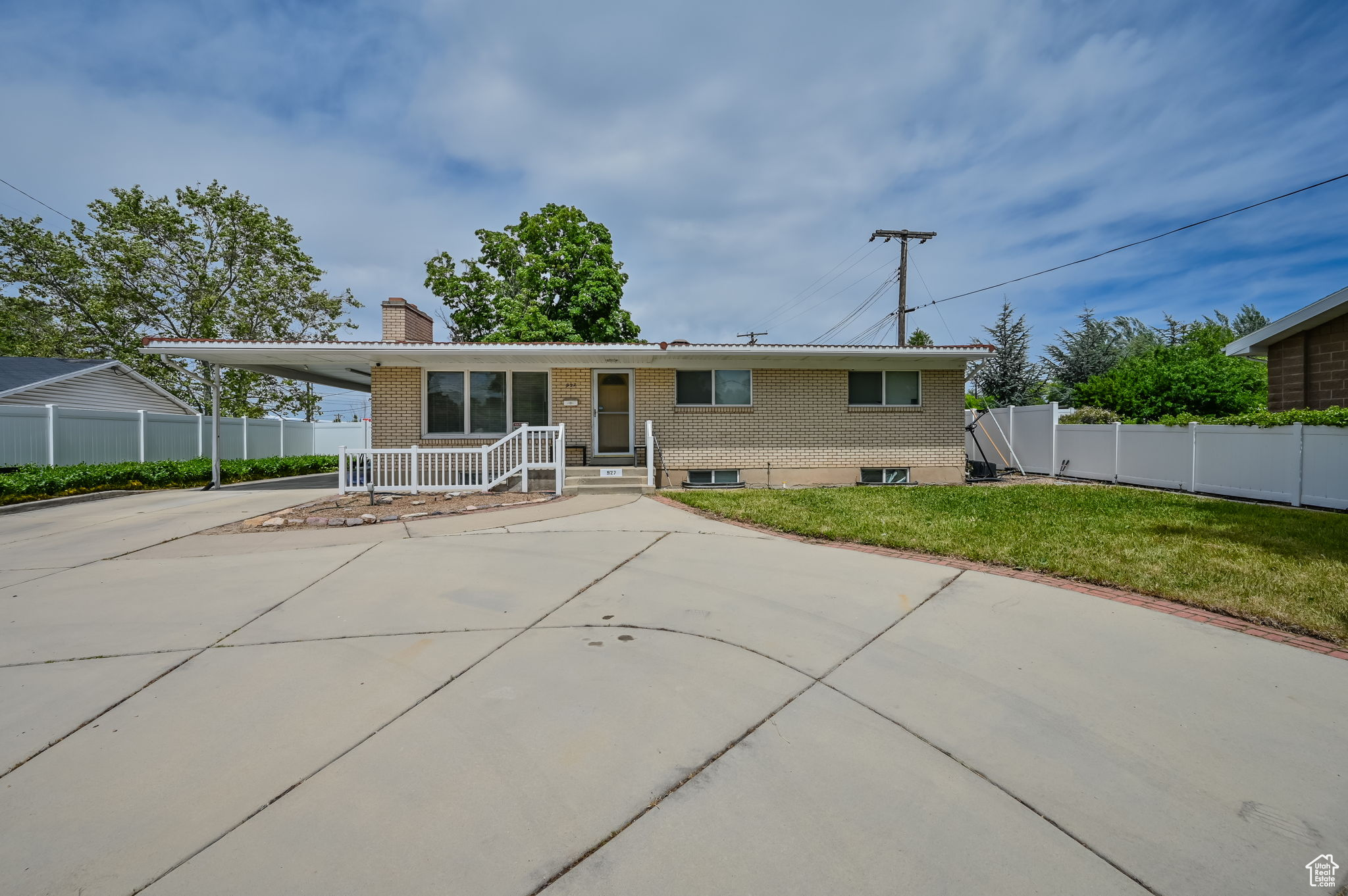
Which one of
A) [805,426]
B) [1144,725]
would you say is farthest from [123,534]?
[805,426]

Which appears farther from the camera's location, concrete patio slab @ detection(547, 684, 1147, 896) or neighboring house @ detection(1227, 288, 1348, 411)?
neighboring house @ detection(1227, 288, 1348, 411)

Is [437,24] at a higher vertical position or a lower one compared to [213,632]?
higher

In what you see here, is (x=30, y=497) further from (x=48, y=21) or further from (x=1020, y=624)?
(x=1020, y=624)

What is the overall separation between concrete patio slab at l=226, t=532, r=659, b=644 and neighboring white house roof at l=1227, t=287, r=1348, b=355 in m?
12.7

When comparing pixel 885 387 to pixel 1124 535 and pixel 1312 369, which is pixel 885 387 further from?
pixel 1312 369

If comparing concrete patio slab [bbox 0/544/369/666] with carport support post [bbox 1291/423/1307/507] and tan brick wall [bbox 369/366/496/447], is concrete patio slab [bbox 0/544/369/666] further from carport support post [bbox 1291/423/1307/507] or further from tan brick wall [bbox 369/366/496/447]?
carport support post [bbox 1291/423/1307/507]

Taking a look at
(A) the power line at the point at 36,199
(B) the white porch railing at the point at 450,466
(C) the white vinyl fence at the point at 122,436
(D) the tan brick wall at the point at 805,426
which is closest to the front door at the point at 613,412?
(D) the tan brick wall at the point at 805,426

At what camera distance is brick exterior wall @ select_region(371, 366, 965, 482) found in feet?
39.7

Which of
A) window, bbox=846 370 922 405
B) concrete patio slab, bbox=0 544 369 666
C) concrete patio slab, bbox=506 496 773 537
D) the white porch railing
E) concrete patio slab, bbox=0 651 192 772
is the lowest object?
concrete patio slab, bbox=0 651 192 772

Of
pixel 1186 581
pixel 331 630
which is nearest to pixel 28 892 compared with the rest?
pixel 331 630

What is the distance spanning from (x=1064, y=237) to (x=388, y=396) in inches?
755

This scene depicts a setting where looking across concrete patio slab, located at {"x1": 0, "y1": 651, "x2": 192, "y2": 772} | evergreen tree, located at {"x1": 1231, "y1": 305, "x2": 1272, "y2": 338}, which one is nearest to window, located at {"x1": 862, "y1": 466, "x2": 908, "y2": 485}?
concrete patio slab, located at {"x1": 0, "y1": 651, "x2": 192, "y2": 772}

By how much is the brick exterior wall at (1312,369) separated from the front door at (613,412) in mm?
13146

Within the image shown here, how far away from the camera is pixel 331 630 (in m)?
4.03
